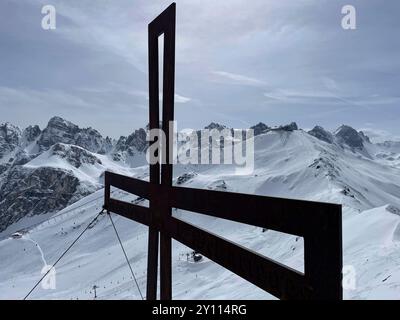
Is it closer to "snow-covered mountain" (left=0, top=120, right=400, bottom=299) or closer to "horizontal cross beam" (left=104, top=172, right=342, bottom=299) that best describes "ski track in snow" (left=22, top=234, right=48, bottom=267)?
"snow-covered mountain" (left=0, top=120, right=400, bottom=299)

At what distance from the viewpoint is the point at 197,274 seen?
35219 millimetres

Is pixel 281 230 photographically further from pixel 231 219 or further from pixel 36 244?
pixel 36 244

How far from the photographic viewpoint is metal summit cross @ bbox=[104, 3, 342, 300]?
2.71 metres

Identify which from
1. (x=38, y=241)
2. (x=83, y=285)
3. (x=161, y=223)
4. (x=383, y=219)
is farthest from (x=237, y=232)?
(x=38, y=241)

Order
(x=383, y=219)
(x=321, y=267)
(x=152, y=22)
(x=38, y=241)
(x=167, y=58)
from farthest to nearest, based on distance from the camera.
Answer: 1. (x=38, y=241)
2. (x=383, y=219)
3. (x=152, y=22)
4. (x=167, y=58)
5. (x=321, y=267)

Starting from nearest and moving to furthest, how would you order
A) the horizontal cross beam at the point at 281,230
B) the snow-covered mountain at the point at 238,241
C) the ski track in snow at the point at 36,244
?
the horizontal cross beam at the point at 281,230 → the snow-covered mountain at the point at 238,241 → the ski track in snow at the point at 36,244

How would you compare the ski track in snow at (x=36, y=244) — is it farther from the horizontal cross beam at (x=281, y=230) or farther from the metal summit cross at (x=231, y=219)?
the horizontal cross beam at (x=281, y=230)

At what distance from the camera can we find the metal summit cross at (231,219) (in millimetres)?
2711

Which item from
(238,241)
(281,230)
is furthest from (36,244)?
(281,230)

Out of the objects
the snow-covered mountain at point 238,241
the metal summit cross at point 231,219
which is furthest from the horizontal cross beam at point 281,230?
the snow-covered mountain at point 238,241

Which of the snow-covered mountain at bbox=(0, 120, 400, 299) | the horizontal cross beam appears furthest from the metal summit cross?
the snow-covered mountain at bbox=(0, 120, 400, 299)

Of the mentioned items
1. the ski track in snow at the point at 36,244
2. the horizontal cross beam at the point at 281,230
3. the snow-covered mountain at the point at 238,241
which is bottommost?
the ski track in snow at the point at 36,244
